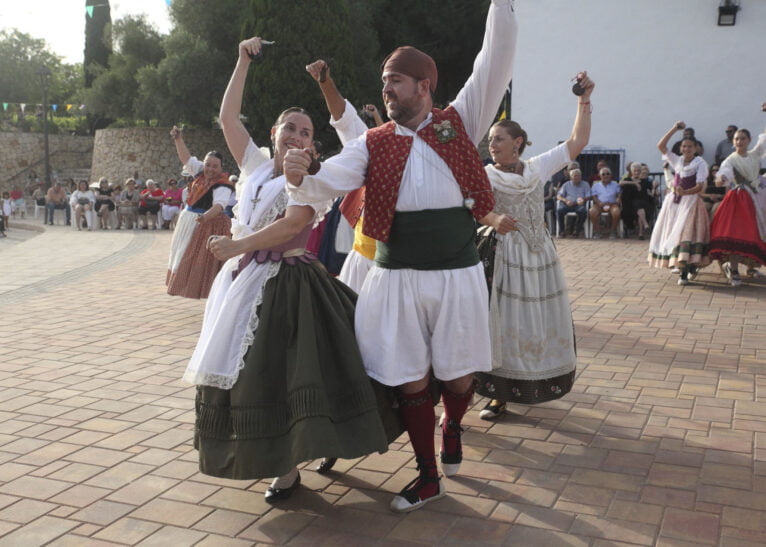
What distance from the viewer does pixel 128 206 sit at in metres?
21.9

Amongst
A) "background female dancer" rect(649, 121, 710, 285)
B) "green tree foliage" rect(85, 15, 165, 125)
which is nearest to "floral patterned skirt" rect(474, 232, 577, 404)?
"background female dancer" rect(649, 121, 710, 285)

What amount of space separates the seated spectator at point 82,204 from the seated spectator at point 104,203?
22cm

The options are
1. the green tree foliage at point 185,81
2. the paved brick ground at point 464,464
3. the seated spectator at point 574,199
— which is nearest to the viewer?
the paved brick ground at point 464,464

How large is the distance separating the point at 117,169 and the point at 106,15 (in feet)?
50.2

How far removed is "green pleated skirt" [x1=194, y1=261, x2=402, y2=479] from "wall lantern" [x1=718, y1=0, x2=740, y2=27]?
17.4 meters

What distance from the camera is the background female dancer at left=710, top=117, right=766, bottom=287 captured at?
9.48 meters

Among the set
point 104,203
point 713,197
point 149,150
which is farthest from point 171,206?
point 713,197

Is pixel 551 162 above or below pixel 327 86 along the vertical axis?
below

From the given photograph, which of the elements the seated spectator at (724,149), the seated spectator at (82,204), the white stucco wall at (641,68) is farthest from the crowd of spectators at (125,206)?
the seated spectator at (724,149)

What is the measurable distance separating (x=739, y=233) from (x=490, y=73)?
7.04 m

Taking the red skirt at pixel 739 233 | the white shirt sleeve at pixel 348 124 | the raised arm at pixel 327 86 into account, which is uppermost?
the raised arm at pixel 327 86

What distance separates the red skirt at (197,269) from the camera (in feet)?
25.9

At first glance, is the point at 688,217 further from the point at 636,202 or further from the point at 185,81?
the point at 185,81

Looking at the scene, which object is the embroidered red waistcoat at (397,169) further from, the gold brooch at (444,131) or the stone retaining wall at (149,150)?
the stone retaining wall at (149,150)
